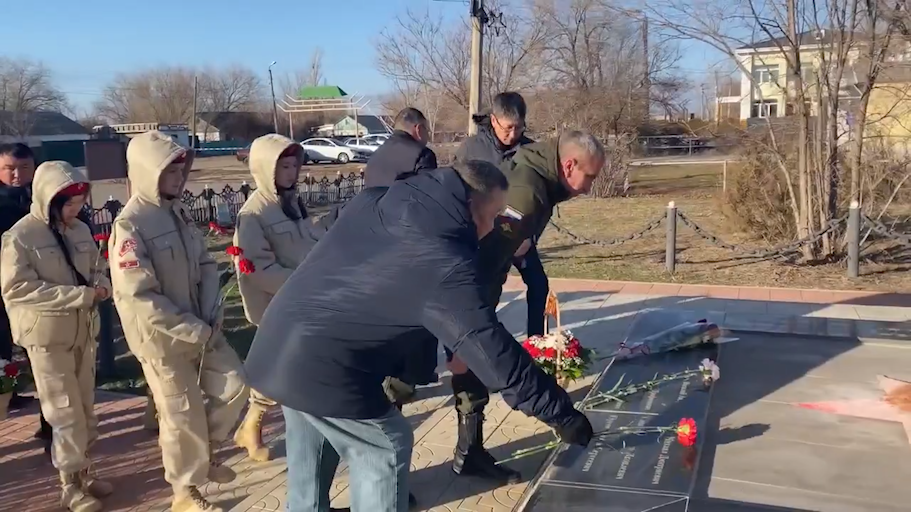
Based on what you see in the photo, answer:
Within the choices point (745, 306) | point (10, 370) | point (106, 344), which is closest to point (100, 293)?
point (10, 370)

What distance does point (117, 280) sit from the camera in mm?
3301

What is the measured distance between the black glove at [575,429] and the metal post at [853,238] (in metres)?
7.36

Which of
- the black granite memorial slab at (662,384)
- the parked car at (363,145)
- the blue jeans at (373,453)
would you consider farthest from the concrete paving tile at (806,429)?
the parked car at (363,145)

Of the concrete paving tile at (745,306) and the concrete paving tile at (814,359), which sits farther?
the concrete paving tile at (745,306)

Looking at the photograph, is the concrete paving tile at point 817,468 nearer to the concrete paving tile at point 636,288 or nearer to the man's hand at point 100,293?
the man's hand at point 100,293

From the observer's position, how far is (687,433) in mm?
3354

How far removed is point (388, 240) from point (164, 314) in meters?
1.57

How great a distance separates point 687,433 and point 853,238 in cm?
634

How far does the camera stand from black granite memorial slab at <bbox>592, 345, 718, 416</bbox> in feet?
12.7

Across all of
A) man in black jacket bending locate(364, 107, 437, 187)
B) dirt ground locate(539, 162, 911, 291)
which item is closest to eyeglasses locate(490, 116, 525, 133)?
man in black jacket bending locate(364, 107, 437, 187)

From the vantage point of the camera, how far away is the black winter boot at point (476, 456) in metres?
3.77

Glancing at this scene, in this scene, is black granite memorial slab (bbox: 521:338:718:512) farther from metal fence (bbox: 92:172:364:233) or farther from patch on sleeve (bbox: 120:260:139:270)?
metal fence (bbox: 92:172:364:233)

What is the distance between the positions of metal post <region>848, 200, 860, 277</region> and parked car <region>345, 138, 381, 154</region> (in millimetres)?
25716

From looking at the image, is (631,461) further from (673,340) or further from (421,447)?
(673,340)
